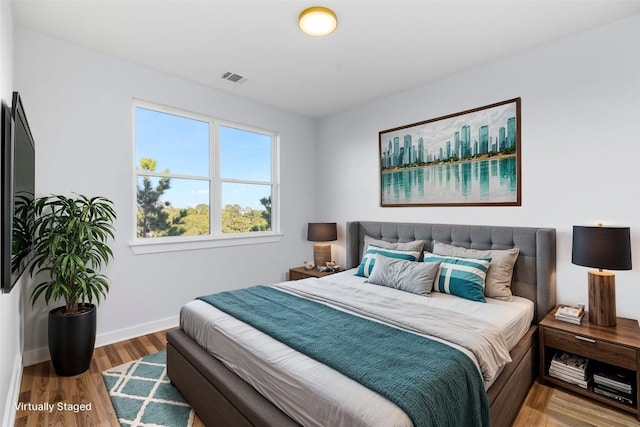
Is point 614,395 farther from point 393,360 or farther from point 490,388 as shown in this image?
point 393,360

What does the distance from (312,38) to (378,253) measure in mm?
2104

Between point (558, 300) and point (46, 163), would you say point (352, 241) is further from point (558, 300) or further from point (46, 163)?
point (46, 163)

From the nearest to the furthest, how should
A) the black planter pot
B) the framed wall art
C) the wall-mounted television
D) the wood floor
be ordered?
1. the wall-mounted television
2. the wood floor
3. the black planter pot
4. the framed wall art

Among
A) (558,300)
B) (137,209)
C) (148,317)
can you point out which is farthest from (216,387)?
(558,300)

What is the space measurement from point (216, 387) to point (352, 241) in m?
2.55

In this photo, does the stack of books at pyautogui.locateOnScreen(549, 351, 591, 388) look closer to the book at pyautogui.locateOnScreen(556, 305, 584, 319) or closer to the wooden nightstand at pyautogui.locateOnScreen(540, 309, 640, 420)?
the wooden nightstand at pyautogui.locateOnScreen(540, 309, 640, 420)

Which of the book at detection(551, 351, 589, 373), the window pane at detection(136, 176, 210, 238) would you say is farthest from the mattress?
the window pane at detection(136, 176, 210, 238)

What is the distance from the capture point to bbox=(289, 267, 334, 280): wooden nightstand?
12.7ft

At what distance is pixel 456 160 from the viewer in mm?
3203

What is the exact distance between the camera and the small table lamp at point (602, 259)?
2.09m

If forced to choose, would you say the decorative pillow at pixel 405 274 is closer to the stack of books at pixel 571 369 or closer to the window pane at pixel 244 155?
the stack of books at pixel 571 369

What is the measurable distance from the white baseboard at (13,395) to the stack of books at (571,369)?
11.3 feet

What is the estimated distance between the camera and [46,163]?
261 centimetres

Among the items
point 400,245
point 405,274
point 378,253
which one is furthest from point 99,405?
point 400,245
